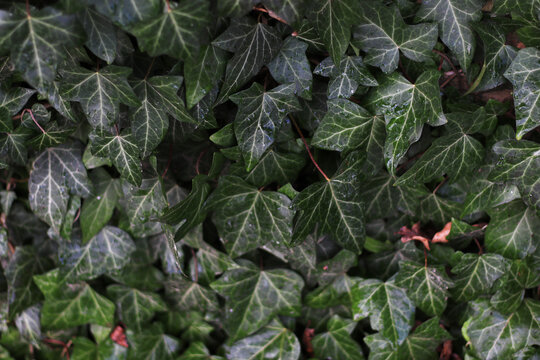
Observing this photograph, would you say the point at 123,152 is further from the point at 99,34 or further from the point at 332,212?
the point at 332,212

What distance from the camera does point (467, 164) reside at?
999 mm

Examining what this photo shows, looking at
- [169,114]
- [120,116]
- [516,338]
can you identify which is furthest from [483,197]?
[120,116]

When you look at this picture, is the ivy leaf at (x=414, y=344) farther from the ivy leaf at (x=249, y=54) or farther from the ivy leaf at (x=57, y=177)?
the ivy leaf at (x=57, y=177)

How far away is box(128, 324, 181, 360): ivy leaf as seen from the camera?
135 centimetres

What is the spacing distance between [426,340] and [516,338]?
22cm

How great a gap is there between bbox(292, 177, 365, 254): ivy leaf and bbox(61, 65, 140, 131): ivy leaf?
43 cm

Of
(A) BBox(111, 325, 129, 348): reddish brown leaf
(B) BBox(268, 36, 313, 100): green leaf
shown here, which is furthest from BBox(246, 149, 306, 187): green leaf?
(A) BBox(111, 325, 129, 348): reddish brown leaf

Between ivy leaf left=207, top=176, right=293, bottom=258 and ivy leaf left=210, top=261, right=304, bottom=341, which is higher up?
ivy leaf left=207, top=176, right=293, bottom=258

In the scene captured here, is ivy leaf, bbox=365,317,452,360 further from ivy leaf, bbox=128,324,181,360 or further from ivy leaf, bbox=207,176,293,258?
ivy leaf, bbox=128,324,181,360

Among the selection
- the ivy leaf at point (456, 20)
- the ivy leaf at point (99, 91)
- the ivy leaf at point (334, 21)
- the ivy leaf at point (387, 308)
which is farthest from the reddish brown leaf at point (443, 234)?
the ivy leaf at point (99, 91)

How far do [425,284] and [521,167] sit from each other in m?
0.36

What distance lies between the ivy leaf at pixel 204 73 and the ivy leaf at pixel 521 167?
62cm

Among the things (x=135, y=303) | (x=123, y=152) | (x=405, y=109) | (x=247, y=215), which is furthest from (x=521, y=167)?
(x=135, y=303)

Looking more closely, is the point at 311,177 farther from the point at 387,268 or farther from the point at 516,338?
the point at 516,338
